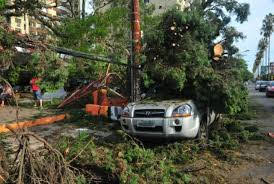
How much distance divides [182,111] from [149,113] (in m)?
0.74

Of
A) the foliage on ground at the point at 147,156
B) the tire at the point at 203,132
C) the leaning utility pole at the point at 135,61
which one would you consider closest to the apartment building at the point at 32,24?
the foliage on ground at the point at 147,156

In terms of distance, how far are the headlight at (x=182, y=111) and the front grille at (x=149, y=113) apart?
10.1 inches

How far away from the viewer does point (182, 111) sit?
8367 mm

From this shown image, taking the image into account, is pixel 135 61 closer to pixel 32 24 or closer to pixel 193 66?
pixel 193 66

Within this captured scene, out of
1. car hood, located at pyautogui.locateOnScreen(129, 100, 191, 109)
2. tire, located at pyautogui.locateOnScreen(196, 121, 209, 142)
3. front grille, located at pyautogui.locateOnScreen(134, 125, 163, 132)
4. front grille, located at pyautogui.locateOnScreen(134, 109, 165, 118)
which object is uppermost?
car hood, located at pyautogui.locateOnScreen(129, 100, 191, 109)

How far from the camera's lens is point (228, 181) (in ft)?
21.4

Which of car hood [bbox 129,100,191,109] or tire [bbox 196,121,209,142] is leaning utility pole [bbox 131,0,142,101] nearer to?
car hood [bbox 129,100,191,109]

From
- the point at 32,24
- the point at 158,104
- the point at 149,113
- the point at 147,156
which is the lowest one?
the point at 147,156

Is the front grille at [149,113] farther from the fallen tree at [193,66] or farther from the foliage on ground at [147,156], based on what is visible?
the fallen tree at [193,66]

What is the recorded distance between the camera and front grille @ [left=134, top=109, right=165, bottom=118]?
332 inches

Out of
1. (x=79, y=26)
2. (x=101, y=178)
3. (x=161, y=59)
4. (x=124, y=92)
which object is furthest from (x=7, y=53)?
(x=79, y=26)

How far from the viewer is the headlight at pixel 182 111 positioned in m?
8.33

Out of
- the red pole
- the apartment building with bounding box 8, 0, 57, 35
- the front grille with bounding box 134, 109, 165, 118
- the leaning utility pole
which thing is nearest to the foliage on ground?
the front grille with bounding box 134, 109, 165, 118

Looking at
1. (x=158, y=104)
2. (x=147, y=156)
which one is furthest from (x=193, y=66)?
(x=147, y=156)
